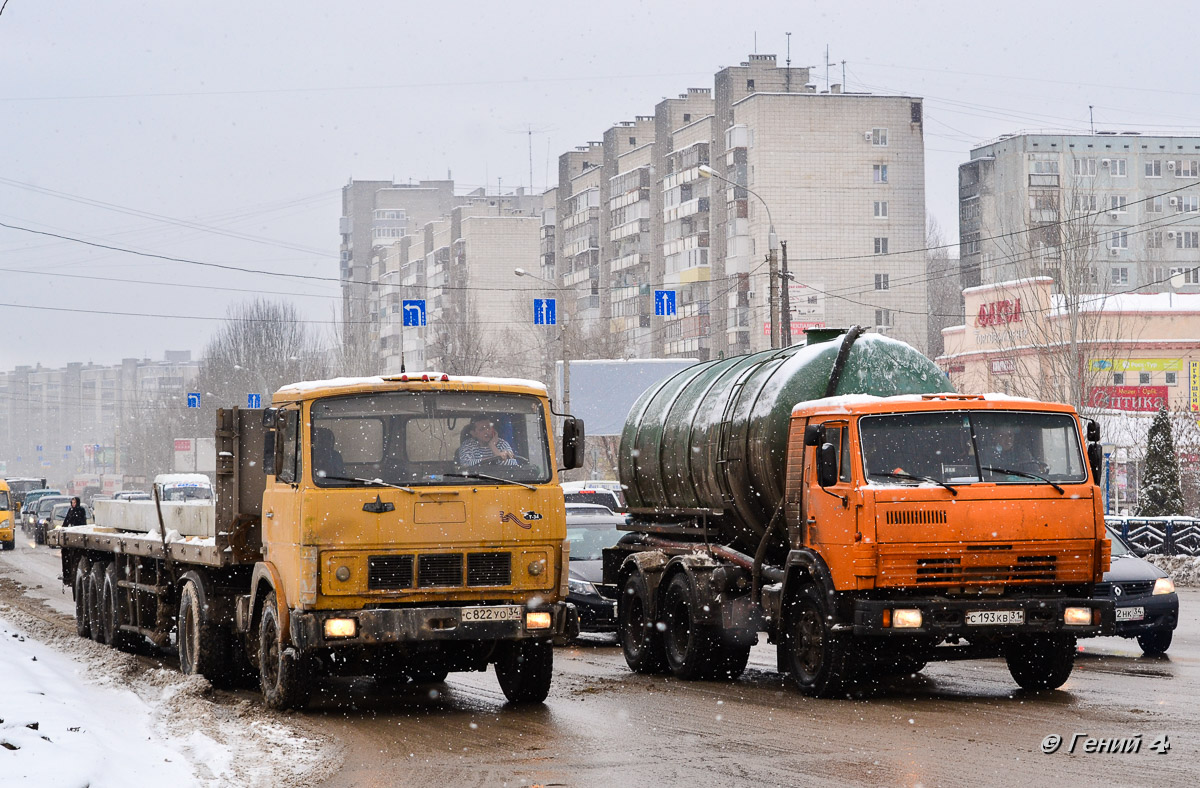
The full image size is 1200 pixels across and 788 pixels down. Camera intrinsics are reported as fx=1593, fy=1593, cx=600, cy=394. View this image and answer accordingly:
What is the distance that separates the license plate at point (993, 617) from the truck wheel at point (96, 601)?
10.8 metres

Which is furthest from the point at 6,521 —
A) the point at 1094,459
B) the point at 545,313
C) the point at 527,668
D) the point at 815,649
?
the point at 1094,459

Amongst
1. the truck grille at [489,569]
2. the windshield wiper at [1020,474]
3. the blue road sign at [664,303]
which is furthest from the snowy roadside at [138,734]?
the blue road sign at [664,303]

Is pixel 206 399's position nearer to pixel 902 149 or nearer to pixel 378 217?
pixel 902 149

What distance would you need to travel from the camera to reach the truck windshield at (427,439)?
11.4 metres

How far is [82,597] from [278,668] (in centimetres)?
883

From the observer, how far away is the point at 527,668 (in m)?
12.2

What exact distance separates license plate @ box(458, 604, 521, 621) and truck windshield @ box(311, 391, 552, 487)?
912 millimetres

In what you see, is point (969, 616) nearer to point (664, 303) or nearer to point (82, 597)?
point (82, 597)

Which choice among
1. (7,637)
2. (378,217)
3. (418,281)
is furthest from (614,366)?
(378,217)

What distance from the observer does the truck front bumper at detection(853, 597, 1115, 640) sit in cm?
1134

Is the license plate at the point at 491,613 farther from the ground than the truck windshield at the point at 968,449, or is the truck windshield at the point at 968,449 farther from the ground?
the truck windshield at the point at 968,449

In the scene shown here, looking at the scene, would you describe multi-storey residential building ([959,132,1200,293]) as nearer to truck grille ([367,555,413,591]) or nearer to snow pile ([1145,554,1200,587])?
snow pile ([1145,554,1200,587])

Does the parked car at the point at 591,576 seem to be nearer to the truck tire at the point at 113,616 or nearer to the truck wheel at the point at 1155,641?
the truck tire at the point at 113,616

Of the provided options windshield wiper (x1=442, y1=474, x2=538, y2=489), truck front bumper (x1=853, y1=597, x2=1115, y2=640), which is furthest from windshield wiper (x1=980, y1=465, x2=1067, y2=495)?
windshield wiper (x1=442, y1=474, x2=538, y2=489)
